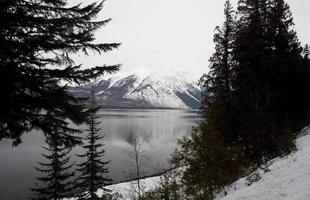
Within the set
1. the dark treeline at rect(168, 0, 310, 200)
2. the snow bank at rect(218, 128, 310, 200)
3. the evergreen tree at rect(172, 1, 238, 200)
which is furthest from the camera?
the dark treeline at rect(168, 0, 310, 200)

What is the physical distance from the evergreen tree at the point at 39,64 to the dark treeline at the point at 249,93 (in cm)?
931

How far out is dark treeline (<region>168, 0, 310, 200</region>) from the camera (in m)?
17.4

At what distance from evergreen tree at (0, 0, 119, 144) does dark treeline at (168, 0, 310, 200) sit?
30.5 ft

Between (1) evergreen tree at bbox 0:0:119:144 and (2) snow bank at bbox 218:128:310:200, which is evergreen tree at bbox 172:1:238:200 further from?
(1) evergreen tree at bbox 0:0:119:144

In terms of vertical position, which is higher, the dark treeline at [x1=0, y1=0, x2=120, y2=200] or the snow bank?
the dark treeline at [x1=0, y1=0, x2=120, y2=200]

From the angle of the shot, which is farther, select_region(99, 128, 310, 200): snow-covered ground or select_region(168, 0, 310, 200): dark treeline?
select_region(168, 0, 310, 200): dark treeline

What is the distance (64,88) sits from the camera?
8.55 meters

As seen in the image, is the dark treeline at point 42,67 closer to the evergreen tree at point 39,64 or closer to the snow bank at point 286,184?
the evergreen tree at point 39,64

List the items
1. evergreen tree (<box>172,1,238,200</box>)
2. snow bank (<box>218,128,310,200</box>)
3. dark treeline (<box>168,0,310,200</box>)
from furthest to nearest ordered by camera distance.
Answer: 1. dark treeline (<box>168,0,310,200</box>)
2. evergreen tree (<box>172,1,238,200</box>)
3. snow bank (<box>218,128,310,200</box>)

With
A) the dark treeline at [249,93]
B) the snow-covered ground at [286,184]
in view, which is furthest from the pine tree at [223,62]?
the snow-covered ground at [286,184]

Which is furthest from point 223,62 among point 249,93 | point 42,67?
point 42,67

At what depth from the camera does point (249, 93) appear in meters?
21.7

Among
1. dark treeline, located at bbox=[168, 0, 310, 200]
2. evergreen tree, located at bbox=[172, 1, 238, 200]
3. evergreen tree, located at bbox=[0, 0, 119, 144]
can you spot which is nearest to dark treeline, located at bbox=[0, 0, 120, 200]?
evergreen tree, located at bbox=[0, 0, 119, 144]

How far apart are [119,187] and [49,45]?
29860 millimetres
